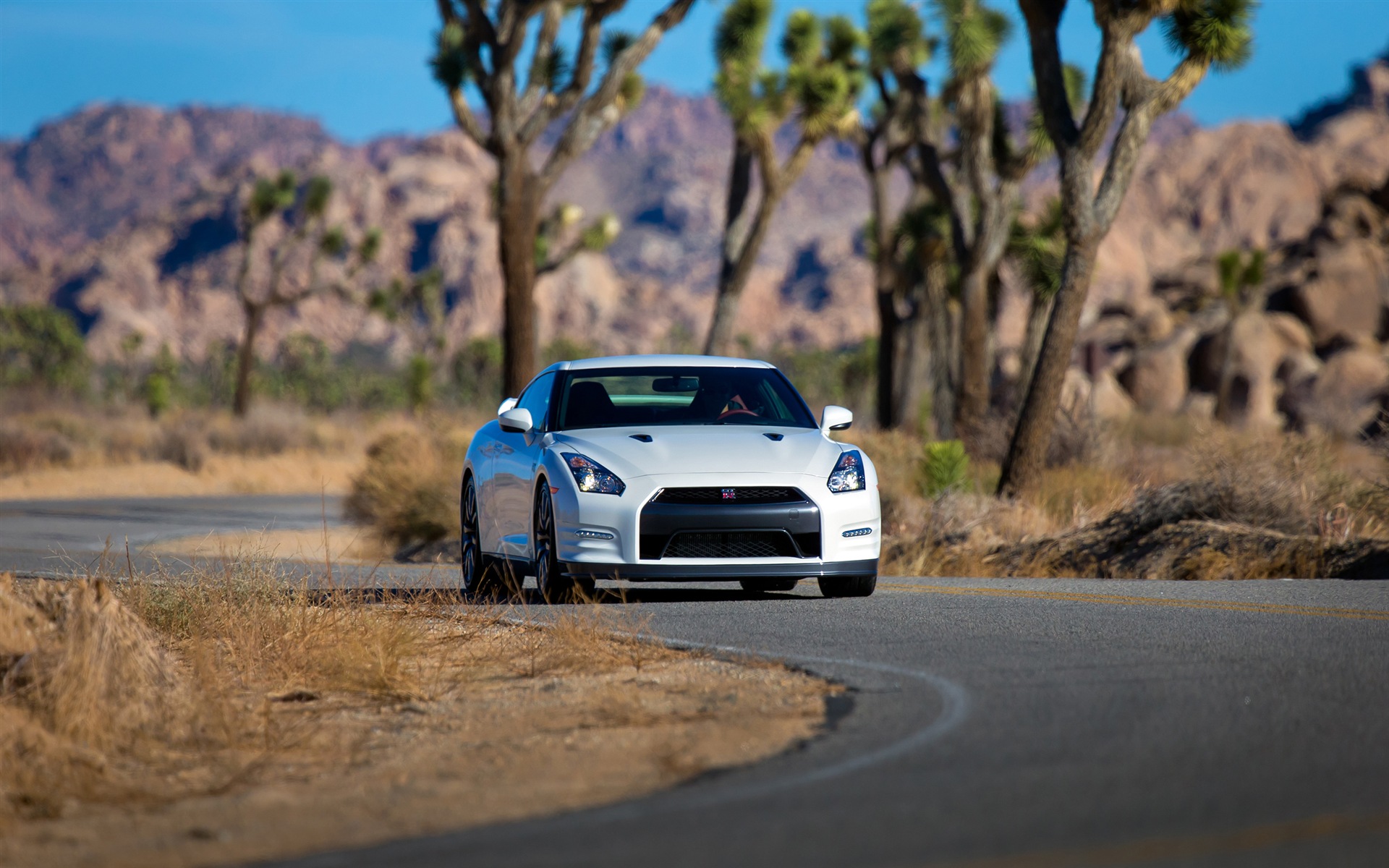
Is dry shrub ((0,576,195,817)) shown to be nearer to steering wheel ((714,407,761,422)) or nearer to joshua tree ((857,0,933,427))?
steering wheel ((714,407,761,422))

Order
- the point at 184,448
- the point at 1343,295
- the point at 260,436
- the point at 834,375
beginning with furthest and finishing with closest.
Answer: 1. the point at 834,375
2. the point at 1343,295
3. the point at 260,436
4. the point at 184,448

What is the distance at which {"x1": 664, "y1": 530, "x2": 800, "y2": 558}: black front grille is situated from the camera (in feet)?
35.4

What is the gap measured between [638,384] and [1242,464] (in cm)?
573

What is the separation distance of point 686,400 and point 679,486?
1.58 meters

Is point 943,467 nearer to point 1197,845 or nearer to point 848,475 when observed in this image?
point 848,475

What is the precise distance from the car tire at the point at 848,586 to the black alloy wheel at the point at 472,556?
8.38 ft

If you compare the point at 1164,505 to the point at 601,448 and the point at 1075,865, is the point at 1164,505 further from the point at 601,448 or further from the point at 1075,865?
the point at 1075,865

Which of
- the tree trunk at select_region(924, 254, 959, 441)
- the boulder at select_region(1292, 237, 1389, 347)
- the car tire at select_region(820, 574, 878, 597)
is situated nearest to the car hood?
the car tire at select_region(820, 574, 878, 597)

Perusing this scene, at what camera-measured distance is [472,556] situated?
1315cm

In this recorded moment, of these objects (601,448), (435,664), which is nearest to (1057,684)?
(435,664)

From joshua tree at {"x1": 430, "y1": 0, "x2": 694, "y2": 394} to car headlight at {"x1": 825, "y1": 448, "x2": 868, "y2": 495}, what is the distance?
40.7 ft

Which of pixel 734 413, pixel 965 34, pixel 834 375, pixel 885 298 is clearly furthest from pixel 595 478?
pixel 834 375

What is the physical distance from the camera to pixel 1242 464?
15.2 metres

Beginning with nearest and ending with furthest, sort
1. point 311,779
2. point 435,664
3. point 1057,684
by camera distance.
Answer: point 311,779, point 1057,684, point 435,664
